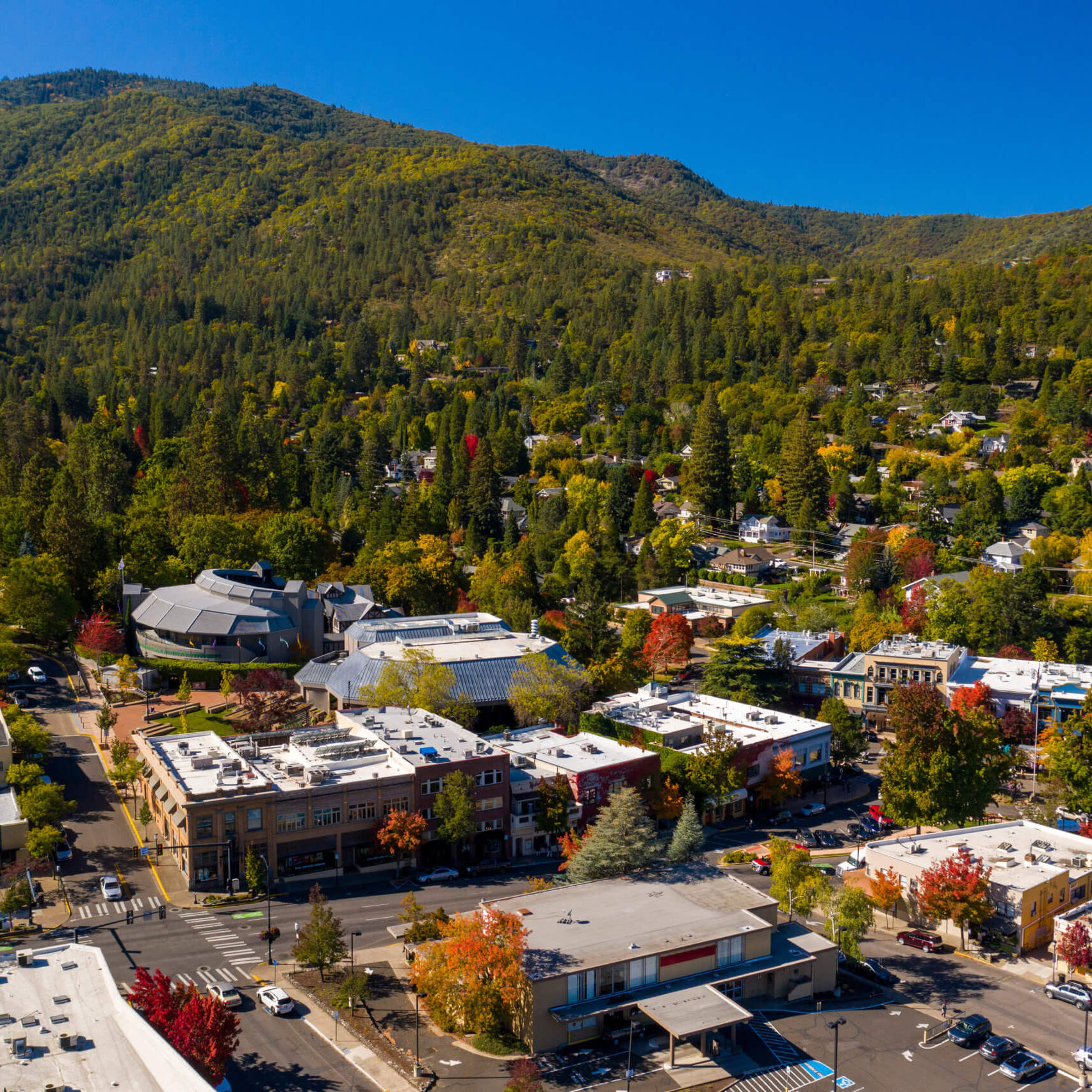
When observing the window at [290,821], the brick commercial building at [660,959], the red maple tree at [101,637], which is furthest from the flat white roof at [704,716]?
the red maple tree at [101,637]

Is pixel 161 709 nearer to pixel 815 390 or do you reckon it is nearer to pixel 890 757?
pixel 890 757

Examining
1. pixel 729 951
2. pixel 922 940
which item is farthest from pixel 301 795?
pixel 922 940

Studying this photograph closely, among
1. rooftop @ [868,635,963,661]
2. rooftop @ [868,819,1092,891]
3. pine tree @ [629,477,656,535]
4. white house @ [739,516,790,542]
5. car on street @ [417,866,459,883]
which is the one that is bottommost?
car on street @ [417,866,459,883]

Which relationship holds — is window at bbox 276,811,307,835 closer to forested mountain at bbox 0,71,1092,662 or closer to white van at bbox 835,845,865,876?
white van at bbox 835,845,865,876

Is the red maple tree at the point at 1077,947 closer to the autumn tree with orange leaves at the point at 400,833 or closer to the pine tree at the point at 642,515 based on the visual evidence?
the autumn tree with orange leaves at the point at 400,833

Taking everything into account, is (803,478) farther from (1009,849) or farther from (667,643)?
(1009,849)

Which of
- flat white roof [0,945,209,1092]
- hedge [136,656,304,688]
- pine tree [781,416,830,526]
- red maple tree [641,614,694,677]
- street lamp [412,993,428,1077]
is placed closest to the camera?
flat white roof [0,945,209,1092]

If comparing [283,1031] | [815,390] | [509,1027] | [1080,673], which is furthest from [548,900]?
[815,390]

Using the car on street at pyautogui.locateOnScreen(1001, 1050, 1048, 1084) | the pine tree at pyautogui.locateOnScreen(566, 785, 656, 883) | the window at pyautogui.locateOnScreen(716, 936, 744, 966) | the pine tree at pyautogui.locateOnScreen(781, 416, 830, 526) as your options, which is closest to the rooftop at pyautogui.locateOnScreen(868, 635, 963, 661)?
the pine tree at pyautogui.locateOnScreen(781, 416, 830, 526)
